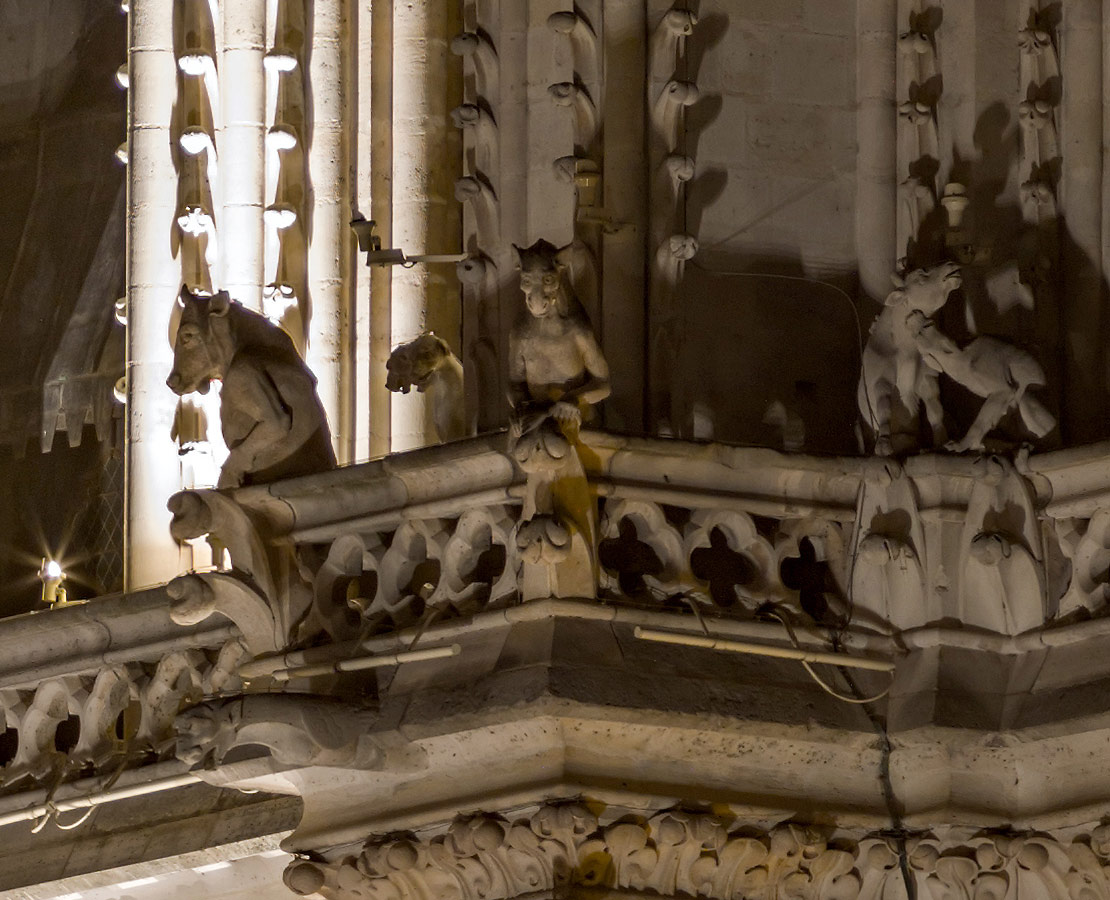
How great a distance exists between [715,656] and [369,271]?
258cm

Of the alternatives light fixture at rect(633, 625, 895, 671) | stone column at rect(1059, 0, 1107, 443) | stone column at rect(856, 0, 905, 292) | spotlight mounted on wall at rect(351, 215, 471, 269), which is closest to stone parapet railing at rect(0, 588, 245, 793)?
spotlight mounted on wall at rect(351, 215, 471, 269)

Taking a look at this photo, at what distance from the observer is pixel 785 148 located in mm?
12883

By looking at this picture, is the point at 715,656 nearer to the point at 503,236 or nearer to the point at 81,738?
the point at 503,236

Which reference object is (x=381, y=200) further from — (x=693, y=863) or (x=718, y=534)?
(x=693, y=863)

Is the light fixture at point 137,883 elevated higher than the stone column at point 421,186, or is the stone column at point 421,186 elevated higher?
the stone column at point 421,186

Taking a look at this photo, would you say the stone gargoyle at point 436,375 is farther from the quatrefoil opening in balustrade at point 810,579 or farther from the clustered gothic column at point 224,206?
the clustered gothic column at point 224,206

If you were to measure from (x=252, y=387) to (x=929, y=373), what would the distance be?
5.92 ft

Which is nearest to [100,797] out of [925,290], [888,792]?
[888,792]

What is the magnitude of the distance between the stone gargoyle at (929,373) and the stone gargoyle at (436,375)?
3.70 feet

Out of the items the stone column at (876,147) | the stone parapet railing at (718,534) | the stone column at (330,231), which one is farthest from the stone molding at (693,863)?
the stone column at (330,231)

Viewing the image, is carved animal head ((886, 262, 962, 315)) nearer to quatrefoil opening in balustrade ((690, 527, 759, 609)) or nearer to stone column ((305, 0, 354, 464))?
quatrefoil opening in balustrade ((690, 527, 759, 609))

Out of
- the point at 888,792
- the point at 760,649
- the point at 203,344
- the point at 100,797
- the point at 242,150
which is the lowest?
the point at 100,797

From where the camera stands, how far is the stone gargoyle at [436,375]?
1277cm

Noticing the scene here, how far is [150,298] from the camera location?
1433 centimetres
